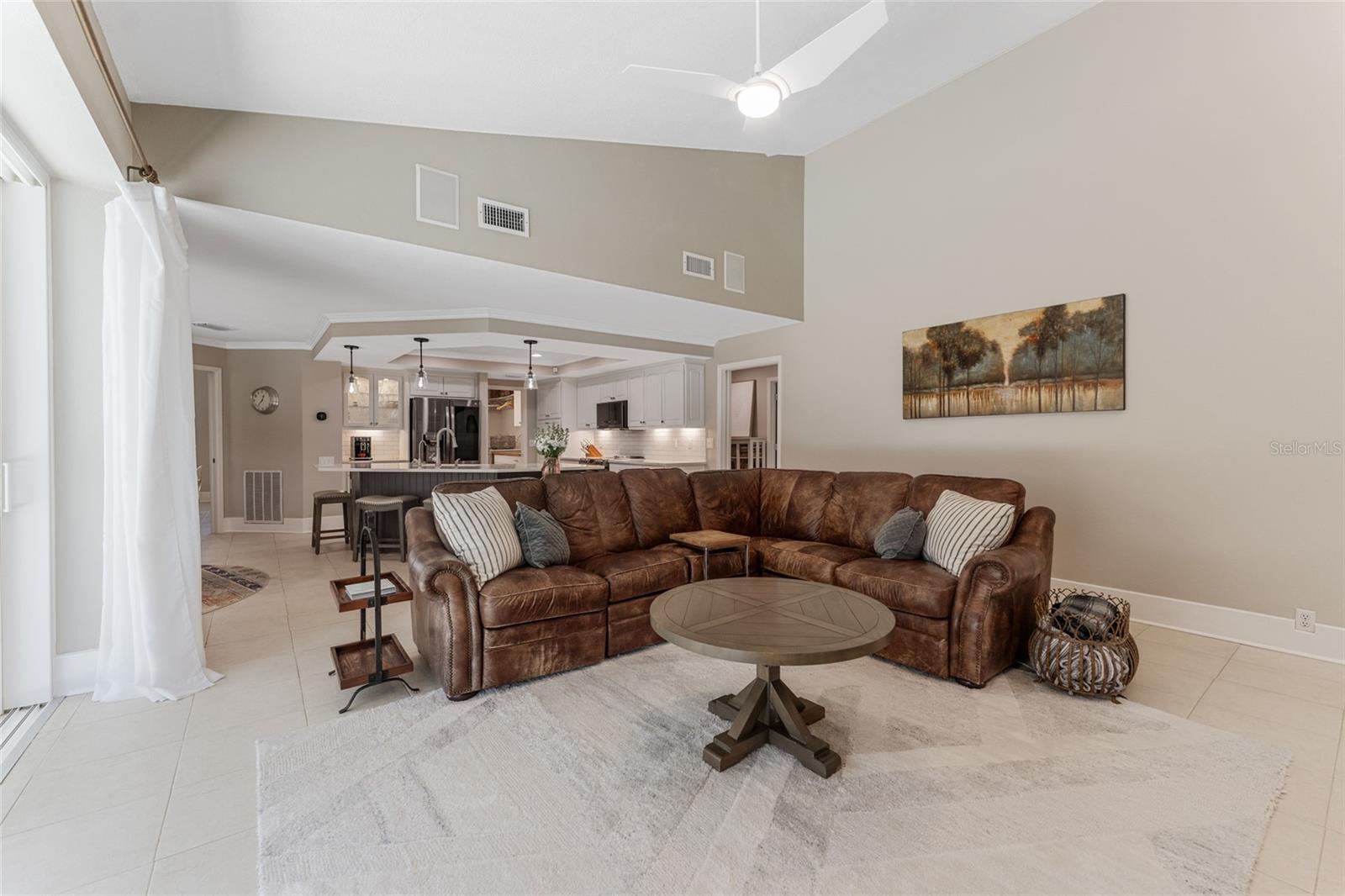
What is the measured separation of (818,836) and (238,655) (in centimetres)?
323

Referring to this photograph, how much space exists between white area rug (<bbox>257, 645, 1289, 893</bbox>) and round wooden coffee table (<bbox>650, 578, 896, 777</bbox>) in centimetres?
8

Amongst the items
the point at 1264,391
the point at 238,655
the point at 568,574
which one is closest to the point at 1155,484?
the point at 1264,391

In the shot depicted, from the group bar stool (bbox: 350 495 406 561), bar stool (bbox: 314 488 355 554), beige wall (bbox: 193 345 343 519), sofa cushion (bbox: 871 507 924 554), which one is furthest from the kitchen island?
sofa cushion (bbox: 871 507 924 554)

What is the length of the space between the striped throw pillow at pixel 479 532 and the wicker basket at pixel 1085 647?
2715mm

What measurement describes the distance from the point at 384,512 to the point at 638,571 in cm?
370

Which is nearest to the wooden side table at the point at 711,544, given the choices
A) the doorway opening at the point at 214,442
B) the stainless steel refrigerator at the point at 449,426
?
the stainless steel refrigerator at the point at 449,426

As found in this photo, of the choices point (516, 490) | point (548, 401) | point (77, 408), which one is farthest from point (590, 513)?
point (548, 401)

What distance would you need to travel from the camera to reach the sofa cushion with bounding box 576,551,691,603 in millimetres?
3195

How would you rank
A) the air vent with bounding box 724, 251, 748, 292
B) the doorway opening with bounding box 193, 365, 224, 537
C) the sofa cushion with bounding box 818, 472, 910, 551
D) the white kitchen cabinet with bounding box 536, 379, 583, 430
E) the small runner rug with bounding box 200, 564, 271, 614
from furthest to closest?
the white kitchen cabinet with bounding box 536, 379, 583, 430 → the doorway opening with bounding box 193, 365, 224, 537 → the air vent with bounding box 724, 251, 748, 292 → the small runner rug with bounding box 200, 564, 271, 614 → the sofa cushion with bounding box 818, 472, 910, 551

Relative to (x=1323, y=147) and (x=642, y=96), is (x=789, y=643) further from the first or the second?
(x=1323, y=147)

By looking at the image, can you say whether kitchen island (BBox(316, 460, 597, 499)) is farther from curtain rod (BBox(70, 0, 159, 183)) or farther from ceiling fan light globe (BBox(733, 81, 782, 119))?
ceiling fan light globe (BBox(733, 81, 782, 119))

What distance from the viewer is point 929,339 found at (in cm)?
495

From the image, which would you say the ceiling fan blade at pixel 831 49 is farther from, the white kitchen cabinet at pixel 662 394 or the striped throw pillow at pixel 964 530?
the white kitchen cabinet at pixel 662 394

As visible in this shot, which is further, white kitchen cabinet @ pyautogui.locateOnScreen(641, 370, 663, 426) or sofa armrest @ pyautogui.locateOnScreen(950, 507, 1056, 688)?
white kitchen cabinet @ pyautogui.locateOnScreen(641, 370, 663, 426)
